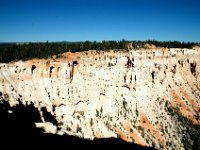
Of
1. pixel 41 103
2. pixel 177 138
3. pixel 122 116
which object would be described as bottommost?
pixel 177 138

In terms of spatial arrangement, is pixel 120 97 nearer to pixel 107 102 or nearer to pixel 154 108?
pixel 107 102

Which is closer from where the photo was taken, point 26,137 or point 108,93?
point 26,137

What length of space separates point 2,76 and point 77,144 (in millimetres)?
24609

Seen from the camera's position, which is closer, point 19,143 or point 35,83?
point 19,143

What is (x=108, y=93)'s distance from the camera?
2926 inches

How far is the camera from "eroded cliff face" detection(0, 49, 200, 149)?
64875 mm

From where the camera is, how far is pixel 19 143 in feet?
122

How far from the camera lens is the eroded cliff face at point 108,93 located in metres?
64.9

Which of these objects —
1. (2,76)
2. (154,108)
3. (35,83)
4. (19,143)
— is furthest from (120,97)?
(19,143)

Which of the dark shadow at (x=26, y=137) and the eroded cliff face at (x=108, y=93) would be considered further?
the eroded cliff face at (x=108, y=93)

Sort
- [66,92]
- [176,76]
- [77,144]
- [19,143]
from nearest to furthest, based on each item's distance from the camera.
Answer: [19,143], [77,144], [66,92], [176,76]

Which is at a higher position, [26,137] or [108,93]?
[26,137]

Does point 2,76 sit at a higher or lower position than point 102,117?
higher

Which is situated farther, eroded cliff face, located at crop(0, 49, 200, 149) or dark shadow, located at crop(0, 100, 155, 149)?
eroded cliff face, located at crop(0, 49, 200, 149)
